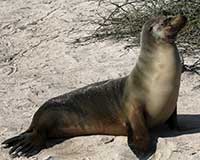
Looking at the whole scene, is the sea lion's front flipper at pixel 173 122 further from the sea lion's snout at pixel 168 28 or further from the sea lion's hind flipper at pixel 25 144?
the sea lion's hind flipper at pixel 25 144

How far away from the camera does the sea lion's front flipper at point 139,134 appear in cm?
455

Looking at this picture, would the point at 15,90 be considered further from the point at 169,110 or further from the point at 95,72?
the point at 169,110

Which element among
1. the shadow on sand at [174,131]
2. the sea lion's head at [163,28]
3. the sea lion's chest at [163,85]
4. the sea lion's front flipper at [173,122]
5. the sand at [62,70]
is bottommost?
the sand at [62,70]

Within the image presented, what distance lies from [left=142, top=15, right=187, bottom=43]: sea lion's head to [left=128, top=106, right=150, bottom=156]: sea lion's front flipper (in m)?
0.48

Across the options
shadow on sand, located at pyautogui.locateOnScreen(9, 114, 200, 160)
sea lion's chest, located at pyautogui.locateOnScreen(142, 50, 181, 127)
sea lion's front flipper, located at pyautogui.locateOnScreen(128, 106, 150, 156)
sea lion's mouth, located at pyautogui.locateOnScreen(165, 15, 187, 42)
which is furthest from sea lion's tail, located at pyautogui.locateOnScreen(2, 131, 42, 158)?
sea lion's mouth, located at pyautogui.locateOnScreen(165, 15, 187, 42)

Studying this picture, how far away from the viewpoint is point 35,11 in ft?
29.3

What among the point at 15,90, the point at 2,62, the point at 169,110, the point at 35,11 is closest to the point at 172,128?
the point at 169,110

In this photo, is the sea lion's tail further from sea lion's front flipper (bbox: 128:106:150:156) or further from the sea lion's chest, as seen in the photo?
the sea lion's chest

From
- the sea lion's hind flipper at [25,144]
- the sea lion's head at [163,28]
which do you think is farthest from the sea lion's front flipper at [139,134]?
the sea lion's hind flipper at [25,144]

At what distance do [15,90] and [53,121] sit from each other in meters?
1.35

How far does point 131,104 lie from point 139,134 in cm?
22

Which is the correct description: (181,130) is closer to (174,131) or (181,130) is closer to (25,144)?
(174,131)

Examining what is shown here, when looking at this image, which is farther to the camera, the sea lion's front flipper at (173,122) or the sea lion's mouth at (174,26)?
the sea lion's front flipper at (173,122)

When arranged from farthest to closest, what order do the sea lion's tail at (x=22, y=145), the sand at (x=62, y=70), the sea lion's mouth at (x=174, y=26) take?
the sea lion's tail at (x=22, y=145) < the sand at (x=62, y=70) < the sea lion's mouth at (x=174, y=26)
